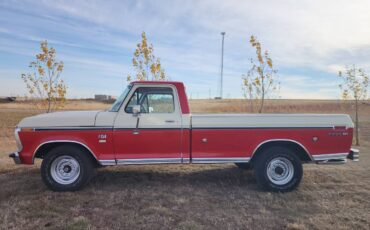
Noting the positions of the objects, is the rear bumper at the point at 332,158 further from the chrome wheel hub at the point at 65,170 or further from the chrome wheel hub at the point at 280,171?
the chrome wheel hub at the point at 65,170

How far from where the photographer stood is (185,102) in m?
6.25

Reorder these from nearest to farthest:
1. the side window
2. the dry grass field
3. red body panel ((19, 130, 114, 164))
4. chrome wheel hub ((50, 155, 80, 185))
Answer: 1. the dry grass field
2. red body panel ((19, 130, 114, 164))
3. chrome wheel hub ((50, 155, 80, 185))
4. the side window

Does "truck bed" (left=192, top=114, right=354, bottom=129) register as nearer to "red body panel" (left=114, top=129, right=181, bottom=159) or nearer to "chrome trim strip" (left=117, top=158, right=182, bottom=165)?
"red body panel" (left=114, top=129, right=181, bottom=159)

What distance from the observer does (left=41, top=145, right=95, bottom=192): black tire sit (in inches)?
233

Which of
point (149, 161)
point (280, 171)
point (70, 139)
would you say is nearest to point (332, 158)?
point (280, 171)

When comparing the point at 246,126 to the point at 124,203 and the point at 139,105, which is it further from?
the point at 124,203

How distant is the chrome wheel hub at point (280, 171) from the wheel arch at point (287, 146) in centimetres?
28

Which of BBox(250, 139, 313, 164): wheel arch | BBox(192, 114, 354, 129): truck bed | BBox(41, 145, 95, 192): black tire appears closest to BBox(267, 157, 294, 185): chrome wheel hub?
BBox(250, 139, 313, 164): wheel arch

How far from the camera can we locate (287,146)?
630cm

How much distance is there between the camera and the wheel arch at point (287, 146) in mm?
6102

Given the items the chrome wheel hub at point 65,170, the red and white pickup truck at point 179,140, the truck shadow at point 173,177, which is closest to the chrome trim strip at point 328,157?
the red and white pickup truck at point 179,140

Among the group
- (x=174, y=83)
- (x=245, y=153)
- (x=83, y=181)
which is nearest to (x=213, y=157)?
(x=245, y=153)

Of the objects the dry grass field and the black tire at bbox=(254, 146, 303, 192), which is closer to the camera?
the dry grass field

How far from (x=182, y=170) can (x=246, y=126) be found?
2312 mm
